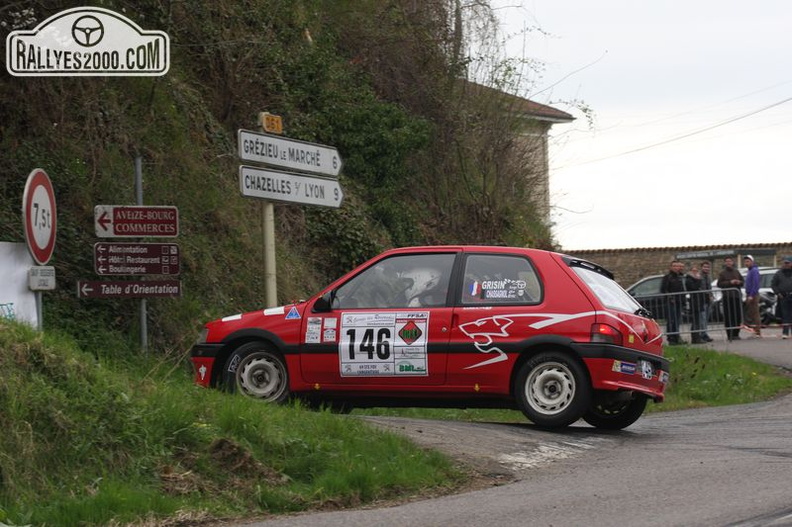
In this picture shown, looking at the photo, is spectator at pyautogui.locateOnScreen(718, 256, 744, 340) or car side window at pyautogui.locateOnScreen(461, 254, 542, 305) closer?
car side window at pyautogui.locateOnScreen(461, 254, 542, 305)

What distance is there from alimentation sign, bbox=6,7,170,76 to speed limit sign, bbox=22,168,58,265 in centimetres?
321

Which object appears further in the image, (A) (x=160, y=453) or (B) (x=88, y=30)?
(B) (x=88, y=30)

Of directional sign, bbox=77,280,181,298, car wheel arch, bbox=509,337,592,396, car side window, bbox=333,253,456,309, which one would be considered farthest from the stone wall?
car wheel arch, bbox=509,337,592,396

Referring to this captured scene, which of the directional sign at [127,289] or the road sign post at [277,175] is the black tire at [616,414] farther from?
the directional sign at [127,289]

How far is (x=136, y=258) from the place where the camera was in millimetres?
14359

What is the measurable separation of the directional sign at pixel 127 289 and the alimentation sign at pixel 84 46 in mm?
2311

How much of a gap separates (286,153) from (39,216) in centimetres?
375

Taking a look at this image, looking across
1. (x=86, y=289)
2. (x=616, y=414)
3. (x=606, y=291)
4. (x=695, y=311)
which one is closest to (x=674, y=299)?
(x=695, y=311)

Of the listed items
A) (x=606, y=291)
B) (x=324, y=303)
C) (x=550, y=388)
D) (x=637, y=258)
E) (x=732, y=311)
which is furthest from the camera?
(x=637, y=258)

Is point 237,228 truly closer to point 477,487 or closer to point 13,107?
point 13,107

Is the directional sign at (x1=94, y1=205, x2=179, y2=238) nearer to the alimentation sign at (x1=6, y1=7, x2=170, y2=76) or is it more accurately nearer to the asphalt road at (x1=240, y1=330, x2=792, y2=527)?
the alimentation sign at (x1=6, y1=7, x2=170, y2=76)

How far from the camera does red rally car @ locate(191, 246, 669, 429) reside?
1127 centimetres

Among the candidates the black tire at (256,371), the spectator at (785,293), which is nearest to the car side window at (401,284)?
the black tire at (256,371)

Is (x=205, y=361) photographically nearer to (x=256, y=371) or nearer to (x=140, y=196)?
(x=256, y=371)
